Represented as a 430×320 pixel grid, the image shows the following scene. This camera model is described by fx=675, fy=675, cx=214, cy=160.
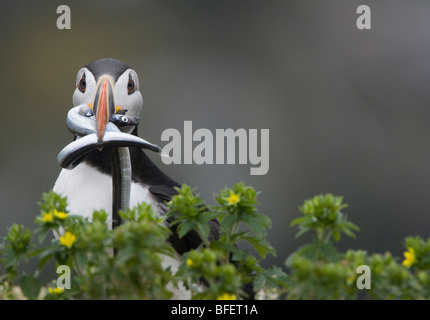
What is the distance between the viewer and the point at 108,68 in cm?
282

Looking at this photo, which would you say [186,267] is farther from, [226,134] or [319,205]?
[226,134]

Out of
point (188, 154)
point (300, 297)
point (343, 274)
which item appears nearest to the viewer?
point (343, 274)

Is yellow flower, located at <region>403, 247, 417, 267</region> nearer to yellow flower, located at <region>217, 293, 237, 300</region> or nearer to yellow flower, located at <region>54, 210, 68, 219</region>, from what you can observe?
yellow flower, located at <region>217, 293, 237, 300</region>

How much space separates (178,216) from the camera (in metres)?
1.91

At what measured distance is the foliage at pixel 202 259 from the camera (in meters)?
1.48

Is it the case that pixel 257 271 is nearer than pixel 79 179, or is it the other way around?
pixel 257 271

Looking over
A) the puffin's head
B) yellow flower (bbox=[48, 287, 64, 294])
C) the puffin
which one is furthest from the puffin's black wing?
yellow flower (bbox=[48, 287, 64, 294])

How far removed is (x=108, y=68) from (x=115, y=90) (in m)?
0.10

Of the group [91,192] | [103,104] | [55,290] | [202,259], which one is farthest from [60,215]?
[91,192]

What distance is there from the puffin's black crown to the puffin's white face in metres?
0.01

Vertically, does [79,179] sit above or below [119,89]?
below
